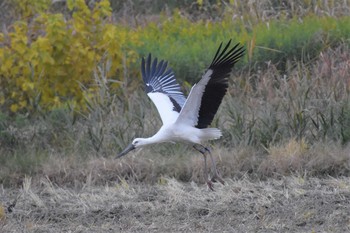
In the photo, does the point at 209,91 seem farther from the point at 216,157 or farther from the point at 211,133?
the point at 216,157

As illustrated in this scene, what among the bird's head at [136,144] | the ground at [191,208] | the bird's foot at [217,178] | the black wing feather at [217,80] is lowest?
the bird's foot at [217,178]

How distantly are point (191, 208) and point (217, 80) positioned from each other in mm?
971

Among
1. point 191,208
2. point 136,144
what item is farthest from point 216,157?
point 191,208

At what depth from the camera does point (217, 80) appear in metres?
7.50

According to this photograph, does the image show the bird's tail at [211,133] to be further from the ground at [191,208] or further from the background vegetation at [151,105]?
the background vegetation at [151,105]

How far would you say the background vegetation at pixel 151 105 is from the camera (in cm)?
896

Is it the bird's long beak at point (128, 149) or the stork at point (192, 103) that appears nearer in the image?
the stork at point (192, 103)

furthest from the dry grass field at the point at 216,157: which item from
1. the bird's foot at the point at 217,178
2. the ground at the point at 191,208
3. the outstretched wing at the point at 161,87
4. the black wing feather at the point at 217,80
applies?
the black wing feather at the point at 217,80

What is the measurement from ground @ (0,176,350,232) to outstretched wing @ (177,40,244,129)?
55 centimetres

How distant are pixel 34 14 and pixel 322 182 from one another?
472cm

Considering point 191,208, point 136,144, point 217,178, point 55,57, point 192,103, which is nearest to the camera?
point 191,208

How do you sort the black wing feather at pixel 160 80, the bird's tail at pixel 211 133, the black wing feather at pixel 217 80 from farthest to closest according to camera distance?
the black wing feather at pixel 160 80, the bird's tail at pixel 211 133, the black wing feather at pixel 217 80

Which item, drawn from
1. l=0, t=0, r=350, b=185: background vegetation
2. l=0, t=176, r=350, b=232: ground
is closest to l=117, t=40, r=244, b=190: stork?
l=0, t=176, r=350, b=232: ground

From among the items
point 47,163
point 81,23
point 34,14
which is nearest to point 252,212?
point 47,163
